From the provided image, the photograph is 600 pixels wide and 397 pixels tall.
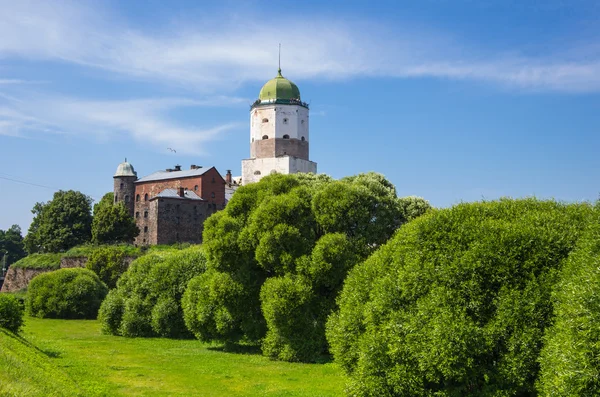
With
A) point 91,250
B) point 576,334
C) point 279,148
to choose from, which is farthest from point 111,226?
point 576,334

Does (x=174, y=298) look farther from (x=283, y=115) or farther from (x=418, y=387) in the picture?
(x=283, y=115)

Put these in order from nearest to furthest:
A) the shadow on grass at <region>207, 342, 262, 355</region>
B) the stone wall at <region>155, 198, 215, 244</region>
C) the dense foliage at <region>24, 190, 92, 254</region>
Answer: the shadow on grass at <region>207, 342, 262, 355</region> < the dense foliage at <region>24, 190, 92, 254</region> < the stone wall at <region>155, 198, 215, 244</region>

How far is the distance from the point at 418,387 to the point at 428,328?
5.11 ft

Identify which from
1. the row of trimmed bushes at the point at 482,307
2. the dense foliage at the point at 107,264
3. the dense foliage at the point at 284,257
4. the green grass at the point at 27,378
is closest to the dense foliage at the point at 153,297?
the dense foliage at the point at 284,257

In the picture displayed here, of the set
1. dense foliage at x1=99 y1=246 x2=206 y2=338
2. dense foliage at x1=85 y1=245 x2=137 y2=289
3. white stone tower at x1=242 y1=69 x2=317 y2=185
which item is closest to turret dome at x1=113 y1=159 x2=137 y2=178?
white stone tower at x1=242 y1=69 x2=317 y2=185

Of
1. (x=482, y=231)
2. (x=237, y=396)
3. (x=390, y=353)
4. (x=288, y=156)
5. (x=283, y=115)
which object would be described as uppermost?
(x=283, y=115)

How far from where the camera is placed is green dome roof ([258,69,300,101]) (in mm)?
96750

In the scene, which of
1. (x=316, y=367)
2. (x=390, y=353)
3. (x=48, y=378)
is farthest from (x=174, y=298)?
(x=390, y=353)

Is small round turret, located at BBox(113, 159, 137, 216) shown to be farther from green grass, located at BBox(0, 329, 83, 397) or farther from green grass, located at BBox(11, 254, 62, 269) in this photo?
green grass, located at BBox(0, 329, 83, 397)

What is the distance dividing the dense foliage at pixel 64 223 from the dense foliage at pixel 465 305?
227 feet

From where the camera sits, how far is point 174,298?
36.1 metres

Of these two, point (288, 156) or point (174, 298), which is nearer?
point (174, 298)

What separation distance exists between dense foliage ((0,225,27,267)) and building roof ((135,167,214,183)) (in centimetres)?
4846

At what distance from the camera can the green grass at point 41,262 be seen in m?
75.8
